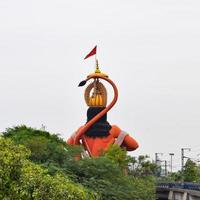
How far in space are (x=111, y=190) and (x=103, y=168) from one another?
113 inches

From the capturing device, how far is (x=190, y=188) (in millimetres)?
69625

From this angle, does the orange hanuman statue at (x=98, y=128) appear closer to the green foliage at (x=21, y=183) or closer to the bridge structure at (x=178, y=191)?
the bridge structure at (x=178, y=191)

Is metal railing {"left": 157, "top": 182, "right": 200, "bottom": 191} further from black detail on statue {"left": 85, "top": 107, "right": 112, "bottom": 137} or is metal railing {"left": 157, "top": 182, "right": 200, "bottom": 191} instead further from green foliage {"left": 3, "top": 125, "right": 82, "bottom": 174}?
green foliage {"left": 3, "top": 125, "right": 82, "bottom": 174}

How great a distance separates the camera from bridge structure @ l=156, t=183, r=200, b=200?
216 ft

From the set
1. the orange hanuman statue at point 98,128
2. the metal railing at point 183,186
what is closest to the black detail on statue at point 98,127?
the orange hanuman statue at point 98,128

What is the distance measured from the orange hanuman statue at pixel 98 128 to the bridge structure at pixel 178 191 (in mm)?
7937

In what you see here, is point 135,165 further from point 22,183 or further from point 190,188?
point 22,183

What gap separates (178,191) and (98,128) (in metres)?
12.5

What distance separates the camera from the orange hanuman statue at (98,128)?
254ft

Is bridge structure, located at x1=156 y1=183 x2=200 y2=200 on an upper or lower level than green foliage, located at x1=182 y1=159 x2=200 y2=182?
lower

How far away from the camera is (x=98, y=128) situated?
77875 mm

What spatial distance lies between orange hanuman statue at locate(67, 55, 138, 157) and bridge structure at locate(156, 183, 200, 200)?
26.0ft

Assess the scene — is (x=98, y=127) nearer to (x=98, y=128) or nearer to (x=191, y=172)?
(x=98, y=128)

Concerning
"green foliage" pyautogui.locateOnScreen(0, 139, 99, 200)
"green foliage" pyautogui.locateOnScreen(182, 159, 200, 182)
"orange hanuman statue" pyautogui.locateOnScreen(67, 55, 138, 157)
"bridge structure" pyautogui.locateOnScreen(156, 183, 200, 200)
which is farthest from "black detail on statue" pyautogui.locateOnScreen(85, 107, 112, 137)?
"green foliage" pyautogui.locateOnScreen(0, 139, 99, 200)
